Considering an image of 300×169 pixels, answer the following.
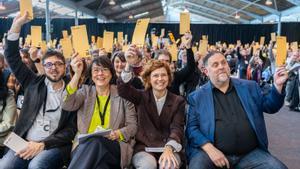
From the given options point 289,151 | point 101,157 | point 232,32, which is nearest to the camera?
point 101,157

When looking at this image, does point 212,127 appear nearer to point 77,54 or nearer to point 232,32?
point 77,54

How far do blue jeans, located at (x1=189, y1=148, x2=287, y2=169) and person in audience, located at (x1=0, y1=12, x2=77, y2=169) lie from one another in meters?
0.86

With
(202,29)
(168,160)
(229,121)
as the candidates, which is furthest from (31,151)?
(202,29)

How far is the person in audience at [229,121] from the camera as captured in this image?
2.06 meters

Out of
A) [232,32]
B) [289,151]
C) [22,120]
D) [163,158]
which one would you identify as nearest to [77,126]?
[22,120]

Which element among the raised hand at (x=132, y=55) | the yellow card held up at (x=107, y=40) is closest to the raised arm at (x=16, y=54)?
the raised hand at (x=132, y=55)

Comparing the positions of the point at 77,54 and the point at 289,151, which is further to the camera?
the point at 289,151

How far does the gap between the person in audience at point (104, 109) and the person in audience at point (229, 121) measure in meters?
0.41

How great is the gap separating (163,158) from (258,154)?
0.60 m

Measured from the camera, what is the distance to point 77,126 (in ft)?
7.47

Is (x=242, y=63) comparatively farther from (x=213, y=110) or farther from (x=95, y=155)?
(x=95, y=155)

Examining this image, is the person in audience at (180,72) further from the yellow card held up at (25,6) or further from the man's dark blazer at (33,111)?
the yellow card held up at (25,6)

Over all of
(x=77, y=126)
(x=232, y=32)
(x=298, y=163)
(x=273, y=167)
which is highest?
(x=232, y=32)

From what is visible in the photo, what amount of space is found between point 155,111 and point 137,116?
0.44 ft
